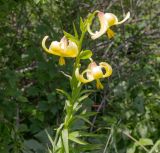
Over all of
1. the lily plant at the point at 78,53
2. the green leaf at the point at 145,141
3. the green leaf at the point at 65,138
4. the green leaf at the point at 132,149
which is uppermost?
the lily plant at the point at 78,53

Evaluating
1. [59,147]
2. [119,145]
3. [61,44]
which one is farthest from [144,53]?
[61,44]

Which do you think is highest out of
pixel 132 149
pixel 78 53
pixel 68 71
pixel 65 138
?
pixel 78 53

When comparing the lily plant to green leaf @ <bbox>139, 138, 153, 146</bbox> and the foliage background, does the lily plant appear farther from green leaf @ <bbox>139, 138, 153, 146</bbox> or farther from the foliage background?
→ green leaf @ <bbox>139, 138, 153, 146</bbox>

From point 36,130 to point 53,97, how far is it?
0.23m

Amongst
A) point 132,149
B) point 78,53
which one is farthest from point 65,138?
point 132,149

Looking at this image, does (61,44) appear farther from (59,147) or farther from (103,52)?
(103,52)

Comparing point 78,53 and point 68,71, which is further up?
point 78,53

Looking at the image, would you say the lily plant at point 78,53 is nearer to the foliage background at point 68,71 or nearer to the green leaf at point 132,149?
the foliage background at point 68,71

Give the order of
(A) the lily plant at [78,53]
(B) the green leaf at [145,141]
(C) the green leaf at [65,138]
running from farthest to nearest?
(B) the green leaf at [145,141] < (C) the green leaf at [65,138] < (A) the lily plant at [78,53]

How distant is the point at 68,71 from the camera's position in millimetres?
2857

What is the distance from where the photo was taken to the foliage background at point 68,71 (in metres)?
2.74

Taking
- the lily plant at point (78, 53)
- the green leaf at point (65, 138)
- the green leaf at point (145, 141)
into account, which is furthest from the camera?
the green leaf at point (145, 141)

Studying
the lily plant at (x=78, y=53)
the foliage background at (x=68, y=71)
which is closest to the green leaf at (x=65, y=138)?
the lily plant at (x=78, y=53)

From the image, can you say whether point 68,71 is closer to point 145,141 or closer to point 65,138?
point 145,141
